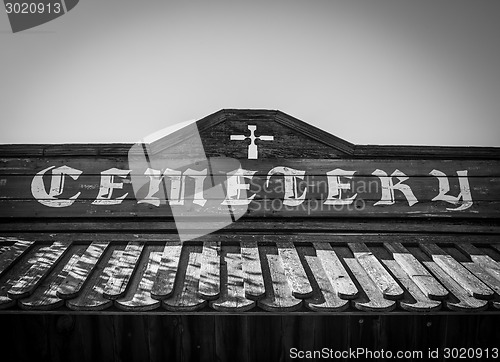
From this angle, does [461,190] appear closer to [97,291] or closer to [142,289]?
[142,289]

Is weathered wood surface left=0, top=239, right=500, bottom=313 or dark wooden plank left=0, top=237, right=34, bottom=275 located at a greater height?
dark wooden plank left=0, top=237, right=34, bottom=275

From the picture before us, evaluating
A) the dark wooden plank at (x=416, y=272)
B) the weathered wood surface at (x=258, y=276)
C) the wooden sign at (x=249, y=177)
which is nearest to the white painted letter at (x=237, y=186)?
the wooden sign at (x=249, y=177)

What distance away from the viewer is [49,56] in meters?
2.58

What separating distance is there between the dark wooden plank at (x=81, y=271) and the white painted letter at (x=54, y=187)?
1.09 feet

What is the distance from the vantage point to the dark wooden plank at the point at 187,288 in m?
1.84

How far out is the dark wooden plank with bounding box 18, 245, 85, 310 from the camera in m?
1.81

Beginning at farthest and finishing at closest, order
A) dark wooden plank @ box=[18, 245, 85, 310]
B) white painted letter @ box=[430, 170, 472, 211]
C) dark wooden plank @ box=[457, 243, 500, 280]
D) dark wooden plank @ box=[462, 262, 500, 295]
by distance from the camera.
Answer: white painted letter @ box=[430, 170, 472, 211] < dark wooden plank @ box=[457, 243, 500, 280] < dark wooden plank @ box=[462, 262, 500, 295] < dark wooden plank @ box=[18, 245, 85, 310]

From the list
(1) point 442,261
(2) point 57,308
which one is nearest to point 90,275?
(2) point 57,308

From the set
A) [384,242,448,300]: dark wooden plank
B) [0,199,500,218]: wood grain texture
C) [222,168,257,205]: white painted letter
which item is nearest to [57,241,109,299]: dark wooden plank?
[0,199,500,218]: wood grain texture

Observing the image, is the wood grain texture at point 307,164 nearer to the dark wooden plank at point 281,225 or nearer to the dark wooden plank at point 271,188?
the dark wooden plank at point 271,188

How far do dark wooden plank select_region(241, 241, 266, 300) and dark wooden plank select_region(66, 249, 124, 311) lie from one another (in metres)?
0.59

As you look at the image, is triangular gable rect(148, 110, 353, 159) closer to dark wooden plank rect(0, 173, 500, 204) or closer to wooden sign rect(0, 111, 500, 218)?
wooden sign rect(0, 111, 500, 218)

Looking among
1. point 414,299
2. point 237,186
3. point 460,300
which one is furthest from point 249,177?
point 460,300

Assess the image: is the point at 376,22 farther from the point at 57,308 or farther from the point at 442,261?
the point at 57,308
